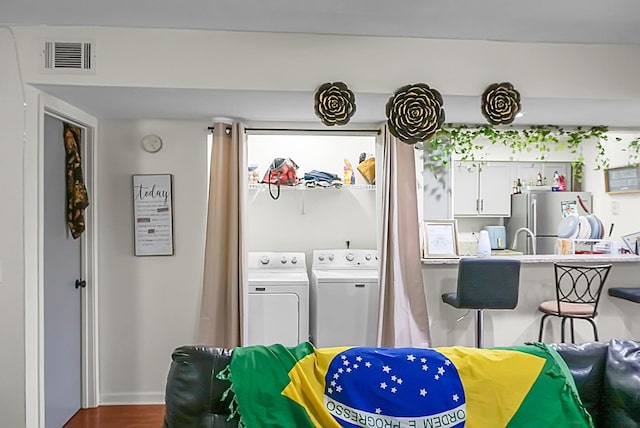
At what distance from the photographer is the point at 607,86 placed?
3.19 m

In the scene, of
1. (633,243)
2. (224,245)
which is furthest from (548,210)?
(224,245)

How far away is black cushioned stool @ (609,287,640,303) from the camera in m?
3.85

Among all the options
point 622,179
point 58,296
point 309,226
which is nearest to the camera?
point 58,296

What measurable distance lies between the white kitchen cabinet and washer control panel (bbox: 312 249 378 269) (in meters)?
2.07

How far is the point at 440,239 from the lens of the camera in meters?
4.09

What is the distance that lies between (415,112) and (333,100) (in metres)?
0.48

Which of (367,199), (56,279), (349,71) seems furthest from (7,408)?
(367,199)

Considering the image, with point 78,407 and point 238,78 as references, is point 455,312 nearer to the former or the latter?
point 238,78

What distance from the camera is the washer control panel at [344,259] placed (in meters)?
4.91

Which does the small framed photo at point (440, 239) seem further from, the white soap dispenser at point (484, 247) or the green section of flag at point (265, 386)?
the green section of flag at point (265, 386)

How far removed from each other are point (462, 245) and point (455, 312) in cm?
276

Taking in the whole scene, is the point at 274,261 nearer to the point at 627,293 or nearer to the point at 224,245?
the point at 224,245

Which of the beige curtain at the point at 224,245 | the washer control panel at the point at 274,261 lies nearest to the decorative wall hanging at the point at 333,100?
the beige curtain at the point at 224,245

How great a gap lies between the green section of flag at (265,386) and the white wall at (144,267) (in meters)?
2.07
